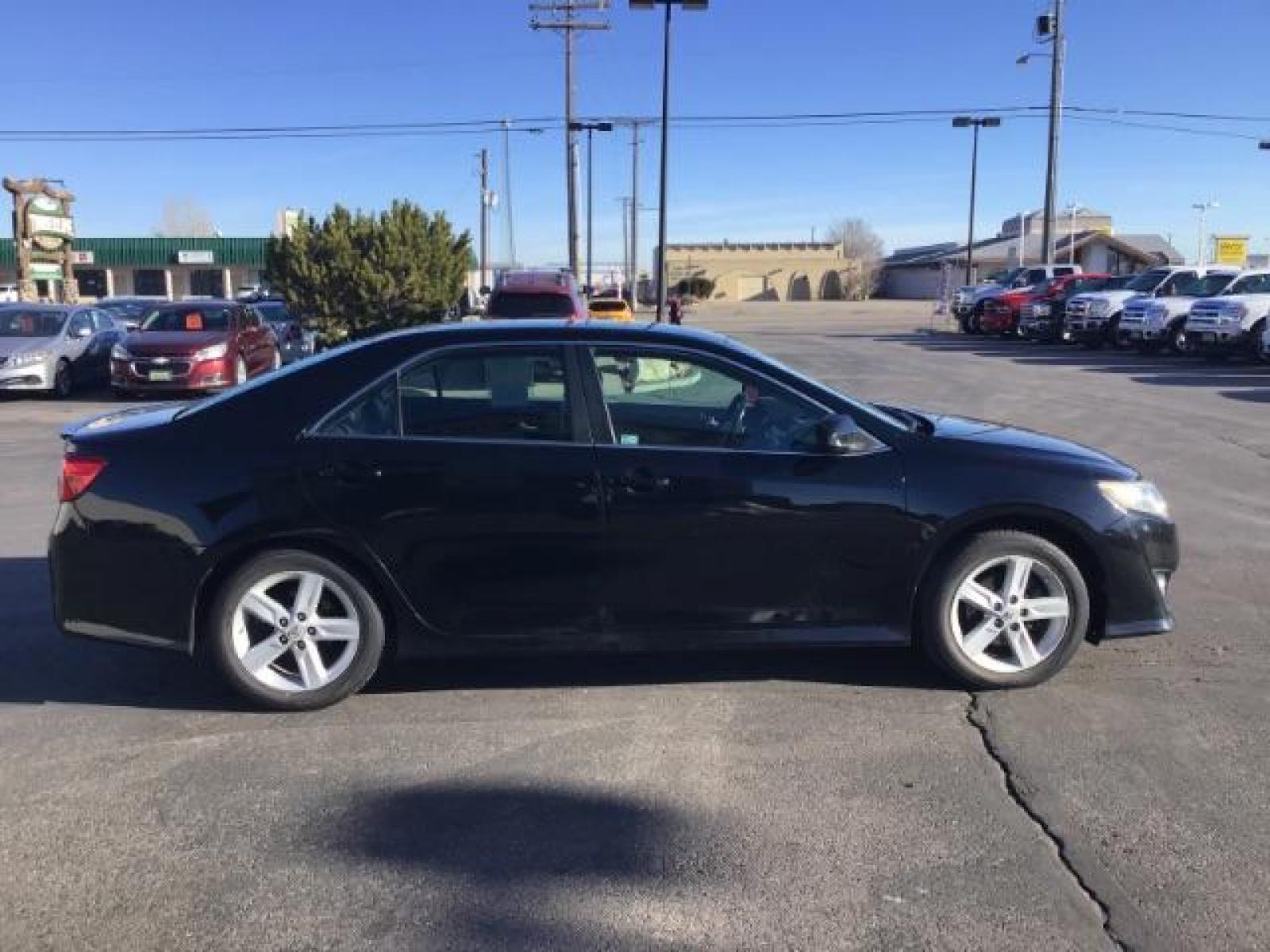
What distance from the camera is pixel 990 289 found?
121ft

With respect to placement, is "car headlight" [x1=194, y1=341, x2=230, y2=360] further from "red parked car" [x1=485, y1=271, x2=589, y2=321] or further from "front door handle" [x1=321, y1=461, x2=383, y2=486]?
"front door handle" [x1=321, y1=461, x2=383, y2=486]

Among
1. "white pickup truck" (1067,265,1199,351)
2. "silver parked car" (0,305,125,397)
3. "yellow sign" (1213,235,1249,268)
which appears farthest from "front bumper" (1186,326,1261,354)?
"yellow sign" (1213,235,1249,268)

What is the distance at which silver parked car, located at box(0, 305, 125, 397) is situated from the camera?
55.5ft

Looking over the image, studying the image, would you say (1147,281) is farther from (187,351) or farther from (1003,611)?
(1003,611)

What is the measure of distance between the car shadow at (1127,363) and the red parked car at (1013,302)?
1.44ft

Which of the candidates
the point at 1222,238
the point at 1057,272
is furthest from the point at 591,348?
the point at 1222,238

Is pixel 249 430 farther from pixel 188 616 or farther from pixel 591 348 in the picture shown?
pixel 591 348

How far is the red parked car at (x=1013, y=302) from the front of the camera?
108 feet

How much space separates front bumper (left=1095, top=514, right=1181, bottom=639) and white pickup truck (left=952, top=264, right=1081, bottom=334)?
3216 centimetres

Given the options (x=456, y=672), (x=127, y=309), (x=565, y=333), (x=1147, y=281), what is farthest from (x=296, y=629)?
(x=127, y=309)

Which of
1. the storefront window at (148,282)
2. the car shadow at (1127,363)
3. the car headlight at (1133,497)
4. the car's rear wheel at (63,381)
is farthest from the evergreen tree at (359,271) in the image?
the storefront window at (148,282)

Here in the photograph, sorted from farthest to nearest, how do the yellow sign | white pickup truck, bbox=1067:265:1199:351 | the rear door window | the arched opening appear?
the arched opening < the yellow sign < white pickup truck, bbox=1067:265:1199:351 < the rear door window

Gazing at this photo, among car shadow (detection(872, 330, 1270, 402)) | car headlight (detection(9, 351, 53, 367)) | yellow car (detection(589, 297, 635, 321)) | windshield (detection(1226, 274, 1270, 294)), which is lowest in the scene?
car shadow (detection(872, 330, 1270, 402))

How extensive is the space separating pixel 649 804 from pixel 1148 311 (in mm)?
24547
